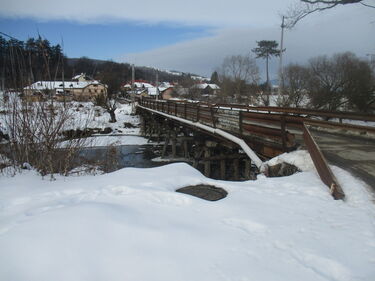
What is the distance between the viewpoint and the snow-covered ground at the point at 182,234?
2217mm

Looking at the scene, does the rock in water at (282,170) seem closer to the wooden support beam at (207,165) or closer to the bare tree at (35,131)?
the bare tree at (35,131)

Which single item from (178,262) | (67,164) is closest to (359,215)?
(178,262)

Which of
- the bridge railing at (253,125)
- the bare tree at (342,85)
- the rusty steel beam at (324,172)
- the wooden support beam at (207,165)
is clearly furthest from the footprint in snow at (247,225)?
the bare tree at (342,85)

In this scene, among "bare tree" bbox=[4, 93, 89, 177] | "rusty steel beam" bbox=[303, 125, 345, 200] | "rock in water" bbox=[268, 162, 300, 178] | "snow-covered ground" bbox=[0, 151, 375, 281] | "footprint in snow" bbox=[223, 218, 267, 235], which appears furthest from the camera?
"bare tree" bbox=[4, 93, 89, 177]

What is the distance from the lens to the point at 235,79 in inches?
2095

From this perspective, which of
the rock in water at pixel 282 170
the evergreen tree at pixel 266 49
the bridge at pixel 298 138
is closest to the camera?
the bridge at pixel 298 138

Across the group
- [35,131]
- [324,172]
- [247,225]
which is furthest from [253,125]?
[35,131]

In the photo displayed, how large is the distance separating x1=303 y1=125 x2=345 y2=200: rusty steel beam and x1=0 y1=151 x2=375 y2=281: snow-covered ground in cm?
10

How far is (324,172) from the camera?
434 centimetres

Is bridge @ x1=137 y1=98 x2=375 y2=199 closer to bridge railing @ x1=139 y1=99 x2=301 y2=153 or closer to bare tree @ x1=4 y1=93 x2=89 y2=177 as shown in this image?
bridge railing @ x1=139 y1=99 x2=301 y2=153

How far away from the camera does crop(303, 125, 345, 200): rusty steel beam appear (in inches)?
151

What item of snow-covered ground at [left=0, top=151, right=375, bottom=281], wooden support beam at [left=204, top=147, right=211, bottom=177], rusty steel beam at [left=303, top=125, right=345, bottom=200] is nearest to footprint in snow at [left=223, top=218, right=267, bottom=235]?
snow-covered ground at [left=0, top=151, right=375, bottom=281]

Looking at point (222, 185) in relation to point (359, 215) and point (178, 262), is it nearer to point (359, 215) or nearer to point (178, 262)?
point (359, 215)

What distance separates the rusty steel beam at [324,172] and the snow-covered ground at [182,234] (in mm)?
104
